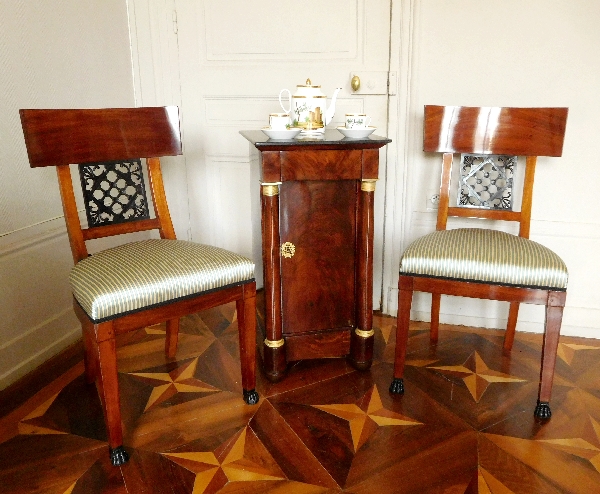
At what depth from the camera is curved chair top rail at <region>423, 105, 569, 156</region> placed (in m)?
1.82

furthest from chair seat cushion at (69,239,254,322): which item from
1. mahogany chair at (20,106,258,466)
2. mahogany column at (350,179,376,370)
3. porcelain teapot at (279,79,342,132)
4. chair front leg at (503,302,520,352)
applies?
chair front leg at (503,302,520,352)

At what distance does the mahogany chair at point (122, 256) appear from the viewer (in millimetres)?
1373

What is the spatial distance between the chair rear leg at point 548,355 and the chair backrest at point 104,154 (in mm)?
1280

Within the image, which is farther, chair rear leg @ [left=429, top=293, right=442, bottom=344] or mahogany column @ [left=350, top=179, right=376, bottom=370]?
chair rear leg @ [left=429, top=293, right=442, bottom=344]

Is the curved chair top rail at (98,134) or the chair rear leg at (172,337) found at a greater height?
the curved chair top rail at (98,134)

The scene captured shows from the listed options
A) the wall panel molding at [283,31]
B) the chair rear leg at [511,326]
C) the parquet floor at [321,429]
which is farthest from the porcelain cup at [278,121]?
the chair rear leg at [511,326]

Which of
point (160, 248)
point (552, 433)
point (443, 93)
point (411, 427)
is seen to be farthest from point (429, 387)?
point (443, 93)

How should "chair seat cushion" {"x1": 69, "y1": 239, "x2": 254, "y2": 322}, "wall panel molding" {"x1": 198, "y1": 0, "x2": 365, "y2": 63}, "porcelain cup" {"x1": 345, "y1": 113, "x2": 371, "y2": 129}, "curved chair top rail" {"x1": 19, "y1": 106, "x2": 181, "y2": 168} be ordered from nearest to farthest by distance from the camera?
"chair seat cushion" {"x1": 69, "y1": 239, "x2": 254, "y2": 322}, "curved chair top rail" {"x1": 19, "y1": 106, "x2": 181, "y2": 168}, "porcelain cup" {"x1": 345, "y1": 113, "x2": 371, "y2": 129}, "wall panel molding" {"x1": 198, "y1": 0, "x2": 365, "y2": 63}

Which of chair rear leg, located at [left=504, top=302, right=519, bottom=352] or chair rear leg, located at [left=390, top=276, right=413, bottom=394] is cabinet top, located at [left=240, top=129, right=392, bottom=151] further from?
chair rear leg, located at [left=504, top=302, right=519, bottom=352]

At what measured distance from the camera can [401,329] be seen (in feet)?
5.70

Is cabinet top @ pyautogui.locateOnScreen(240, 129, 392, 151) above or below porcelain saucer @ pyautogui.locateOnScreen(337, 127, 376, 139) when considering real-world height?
below

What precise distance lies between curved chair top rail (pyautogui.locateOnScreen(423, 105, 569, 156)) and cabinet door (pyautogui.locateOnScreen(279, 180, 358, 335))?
43 centimetres

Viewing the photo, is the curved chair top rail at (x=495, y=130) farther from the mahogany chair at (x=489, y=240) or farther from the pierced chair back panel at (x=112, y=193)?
the pierced chair back panel at (x=112, y=193)

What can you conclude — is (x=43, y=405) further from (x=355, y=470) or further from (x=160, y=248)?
(x=355, y=470)
